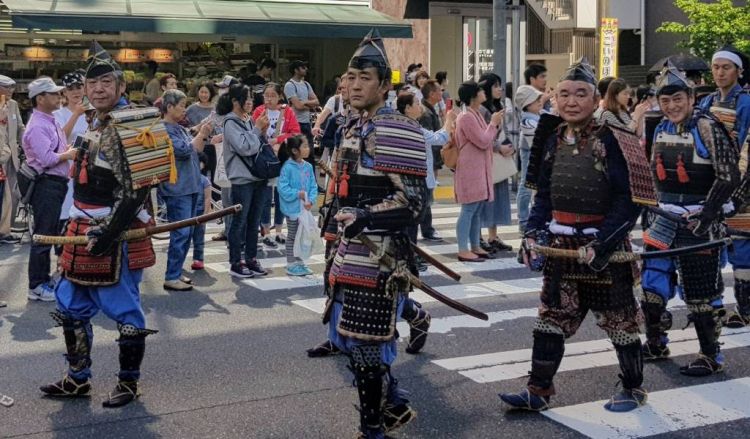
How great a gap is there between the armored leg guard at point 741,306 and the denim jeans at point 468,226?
10.6 ft

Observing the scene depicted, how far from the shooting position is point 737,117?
7.67 meters

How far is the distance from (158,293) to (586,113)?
4737 mm

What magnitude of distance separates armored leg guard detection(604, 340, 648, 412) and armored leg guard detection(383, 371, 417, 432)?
3.86ft

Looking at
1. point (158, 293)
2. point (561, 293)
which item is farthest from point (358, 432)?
point (158, 293)

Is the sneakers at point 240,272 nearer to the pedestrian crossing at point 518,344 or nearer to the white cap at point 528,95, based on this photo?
the pedestrian crossing at point 518,344

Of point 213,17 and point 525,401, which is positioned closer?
point 525,401

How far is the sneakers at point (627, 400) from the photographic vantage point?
5.73 m

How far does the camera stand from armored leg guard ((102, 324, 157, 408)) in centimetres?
579

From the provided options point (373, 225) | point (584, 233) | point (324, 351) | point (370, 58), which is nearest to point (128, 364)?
point (324, 351)

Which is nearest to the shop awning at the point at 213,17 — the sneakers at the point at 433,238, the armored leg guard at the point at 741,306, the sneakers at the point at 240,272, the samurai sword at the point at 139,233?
the sneakers at the point at 433,238

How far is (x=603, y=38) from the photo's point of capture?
62.8 ft

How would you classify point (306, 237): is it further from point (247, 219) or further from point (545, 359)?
point (545, 359)

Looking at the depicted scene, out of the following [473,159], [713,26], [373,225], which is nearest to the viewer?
[373,225]

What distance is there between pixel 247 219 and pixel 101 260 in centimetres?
419
